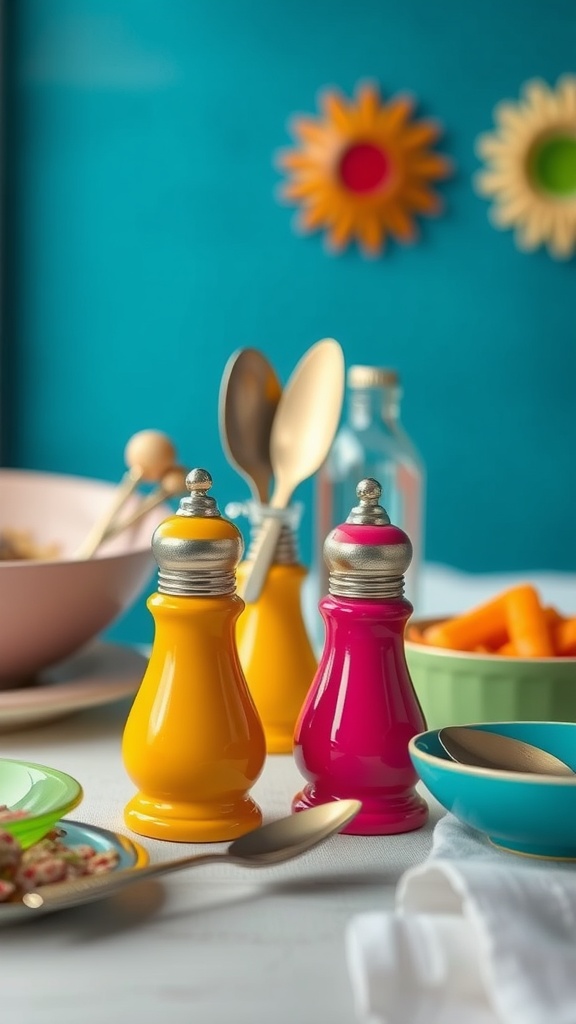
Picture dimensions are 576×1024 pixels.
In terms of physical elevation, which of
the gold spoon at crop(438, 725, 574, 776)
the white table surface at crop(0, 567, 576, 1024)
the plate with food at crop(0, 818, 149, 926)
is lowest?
the white table surface at crop(0, 567, 576, 1024)

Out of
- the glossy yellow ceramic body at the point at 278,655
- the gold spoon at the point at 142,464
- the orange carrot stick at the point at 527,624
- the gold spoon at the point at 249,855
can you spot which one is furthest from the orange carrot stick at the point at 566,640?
the gold spoon at the point at 142,464

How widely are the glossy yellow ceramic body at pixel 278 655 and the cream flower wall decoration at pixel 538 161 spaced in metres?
2.49

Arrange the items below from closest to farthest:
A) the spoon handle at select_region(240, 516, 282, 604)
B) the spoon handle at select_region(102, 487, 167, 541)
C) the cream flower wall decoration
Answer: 1. the spoon handle at select_region(240, 516, 282, 604)
2. the spoon handle at select_region(102, 487, 167, 541)
3. the cream flower wall decoration

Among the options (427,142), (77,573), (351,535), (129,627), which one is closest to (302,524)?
(129,627)

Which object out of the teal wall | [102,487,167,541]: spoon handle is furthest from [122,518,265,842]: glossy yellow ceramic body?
the teal wall

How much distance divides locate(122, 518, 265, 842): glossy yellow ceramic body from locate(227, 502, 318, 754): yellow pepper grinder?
→ 16 cm

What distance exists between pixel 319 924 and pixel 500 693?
0.89 ft

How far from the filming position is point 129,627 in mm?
3211

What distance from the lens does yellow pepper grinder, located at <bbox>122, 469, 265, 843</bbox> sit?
2.01 feet

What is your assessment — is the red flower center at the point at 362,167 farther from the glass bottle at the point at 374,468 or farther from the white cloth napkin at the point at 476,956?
the white cloth napkin at the point at 476,956

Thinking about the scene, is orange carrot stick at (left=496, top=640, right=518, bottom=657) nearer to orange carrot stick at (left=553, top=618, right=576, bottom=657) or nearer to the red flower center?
orange carrot stick at (left=553, top=618, right=576, bottom=657)

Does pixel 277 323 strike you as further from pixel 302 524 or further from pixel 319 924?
pixel 319 924

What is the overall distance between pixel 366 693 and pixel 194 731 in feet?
0.30

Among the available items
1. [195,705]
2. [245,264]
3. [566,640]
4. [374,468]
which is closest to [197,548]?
[195,705]
